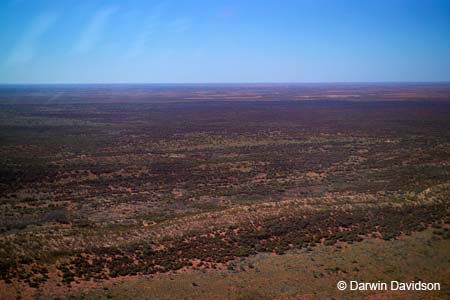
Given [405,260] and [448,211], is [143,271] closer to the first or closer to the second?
[405,260]

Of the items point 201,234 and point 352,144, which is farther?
point 352,144

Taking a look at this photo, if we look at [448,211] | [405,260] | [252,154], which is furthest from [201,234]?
[252,154]

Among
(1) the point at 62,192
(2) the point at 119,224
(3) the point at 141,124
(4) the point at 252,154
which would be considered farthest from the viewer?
(3) the point at 141,124

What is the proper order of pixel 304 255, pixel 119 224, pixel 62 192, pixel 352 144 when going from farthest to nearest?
pixel 352 144 < pixel 62 192 < pixel 119 224 < pixel 304 255

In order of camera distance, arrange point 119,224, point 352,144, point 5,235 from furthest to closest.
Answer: point 352,144, point 119,224, point 5,235

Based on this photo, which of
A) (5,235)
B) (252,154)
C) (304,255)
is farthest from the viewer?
(252,154)

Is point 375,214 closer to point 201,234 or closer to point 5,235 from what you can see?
point 201,234

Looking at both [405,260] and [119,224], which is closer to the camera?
[405,260]

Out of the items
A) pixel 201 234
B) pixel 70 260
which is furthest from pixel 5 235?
pixel 201 234
